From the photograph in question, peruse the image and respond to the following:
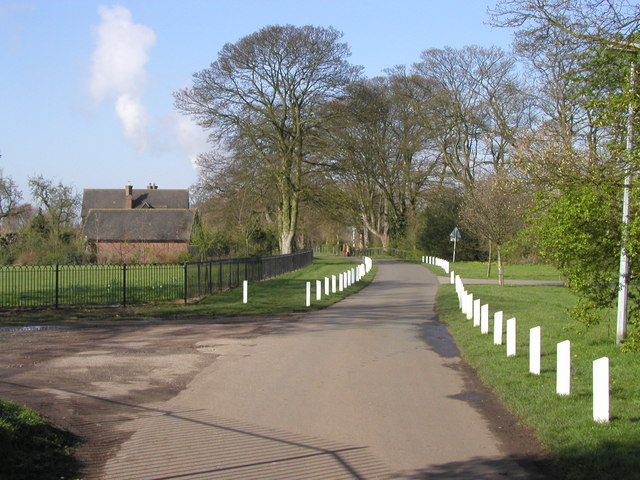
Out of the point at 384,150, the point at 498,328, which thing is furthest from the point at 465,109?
the point at 498,328

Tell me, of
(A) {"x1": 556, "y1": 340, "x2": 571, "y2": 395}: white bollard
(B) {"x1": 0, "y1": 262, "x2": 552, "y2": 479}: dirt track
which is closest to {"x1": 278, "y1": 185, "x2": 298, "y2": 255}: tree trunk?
(B) {"x1": 0, "y1": 262, "x2": 552, "y2": 479}: dirt track

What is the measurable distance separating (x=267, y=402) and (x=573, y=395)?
12.3 feet

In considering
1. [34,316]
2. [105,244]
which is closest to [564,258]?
[34,316]

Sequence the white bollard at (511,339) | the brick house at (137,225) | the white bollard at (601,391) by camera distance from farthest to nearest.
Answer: the brick house at (137,225)
the white bollard at (511,339)
the white bollard at (601,391)

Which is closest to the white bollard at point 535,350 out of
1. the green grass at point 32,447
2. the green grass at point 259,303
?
the green grass at point 32,447

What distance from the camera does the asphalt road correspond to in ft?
19.9

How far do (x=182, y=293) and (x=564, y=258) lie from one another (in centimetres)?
1684

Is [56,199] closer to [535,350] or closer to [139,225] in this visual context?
[139,225]

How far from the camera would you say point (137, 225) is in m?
62.2

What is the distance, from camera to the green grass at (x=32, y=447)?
557 centimetres

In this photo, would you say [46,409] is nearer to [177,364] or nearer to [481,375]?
[177,364]

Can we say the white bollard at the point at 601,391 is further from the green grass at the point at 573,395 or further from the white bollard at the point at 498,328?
the white bollard at the point at 498,328

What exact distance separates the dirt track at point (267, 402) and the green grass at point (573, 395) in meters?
0.31

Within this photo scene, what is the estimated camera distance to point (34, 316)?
2005 centimetres
